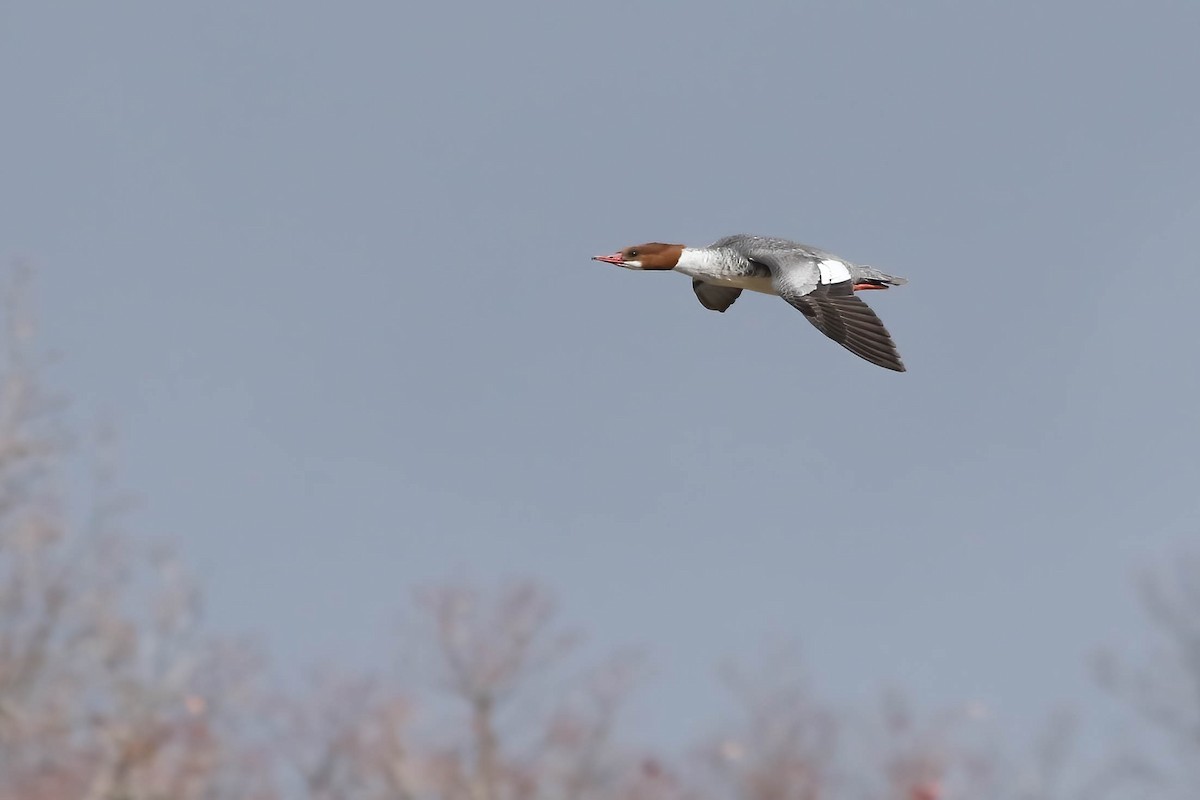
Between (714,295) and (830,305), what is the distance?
3109mm

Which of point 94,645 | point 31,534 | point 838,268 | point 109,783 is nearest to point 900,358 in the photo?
point 838,268

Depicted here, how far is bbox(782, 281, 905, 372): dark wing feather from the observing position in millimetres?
13234

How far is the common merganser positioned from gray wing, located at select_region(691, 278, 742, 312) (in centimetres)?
42

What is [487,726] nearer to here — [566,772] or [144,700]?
[566,772]

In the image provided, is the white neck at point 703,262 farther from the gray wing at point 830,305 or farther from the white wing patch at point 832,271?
the white wing patch at point 832,271

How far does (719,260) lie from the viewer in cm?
1553

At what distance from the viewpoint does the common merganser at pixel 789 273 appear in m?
13.8

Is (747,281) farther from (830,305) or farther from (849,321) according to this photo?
(849,321)

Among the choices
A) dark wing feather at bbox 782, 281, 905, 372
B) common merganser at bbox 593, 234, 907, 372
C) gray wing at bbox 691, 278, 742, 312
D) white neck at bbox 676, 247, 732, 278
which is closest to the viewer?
dark wing feather at bbox 782, 281, 905, 372

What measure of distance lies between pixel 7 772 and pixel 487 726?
6211 millimetres

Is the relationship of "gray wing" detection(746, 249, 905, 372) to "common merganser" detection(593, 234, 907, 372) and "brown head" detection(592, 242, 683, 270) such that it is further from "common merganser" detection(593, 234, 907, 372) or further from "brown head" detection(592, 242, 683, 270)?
"brown head" detection(592, 242, 683, 270)

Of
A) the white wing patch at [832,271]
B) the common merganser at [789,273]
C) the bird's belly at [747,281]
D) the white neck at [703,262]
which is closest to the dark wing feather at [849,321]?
the common merganser at [789,273]

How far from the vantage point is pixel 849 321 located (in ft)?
45.1

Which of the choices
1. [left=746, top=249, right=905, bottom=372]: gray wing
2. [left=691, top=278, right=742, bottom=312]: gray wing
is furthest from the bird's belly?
[left=691, top=278, right=742, bottom=312]: gray wing
